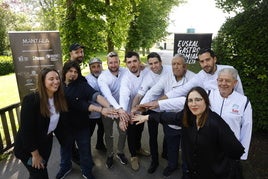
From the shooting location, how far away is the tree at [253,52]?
468 cm

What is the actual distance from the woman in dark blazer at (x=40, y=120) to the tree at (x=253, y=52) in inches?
152

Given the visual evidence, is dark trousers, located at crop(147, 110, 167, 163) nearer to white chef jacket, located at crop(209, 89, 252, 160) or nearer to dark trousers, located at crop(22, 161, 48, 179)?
white chef jacket, located at crop(209, 89, 252, 160)

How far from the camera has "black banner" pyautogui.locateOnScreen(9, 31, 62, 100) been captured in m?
5.47

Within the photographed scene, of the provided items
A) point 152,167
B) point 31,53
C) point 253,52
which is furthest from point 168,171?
point 31,53

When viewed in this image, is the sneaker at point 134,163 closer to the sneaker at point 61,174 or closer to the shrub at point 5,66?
the sneaker at point 61,174

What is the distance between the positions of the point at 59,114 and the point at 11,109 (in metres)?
2.73

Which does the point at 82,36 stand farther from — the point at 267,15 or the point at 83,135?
the point at 267,15

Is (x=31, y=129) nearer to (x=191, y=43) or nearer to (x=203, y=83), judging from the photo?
(x=203, y=83)

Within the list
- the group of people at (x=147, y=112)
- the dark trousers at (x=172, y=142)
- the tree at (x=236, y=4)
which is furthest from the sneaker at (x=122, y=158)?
the tree at (x=236, y=4)

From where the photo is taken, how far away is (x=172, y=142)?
393 cm

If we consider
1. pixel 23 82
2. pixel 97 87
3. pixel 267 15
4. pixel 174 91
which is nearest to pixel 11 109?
pixel 23 82

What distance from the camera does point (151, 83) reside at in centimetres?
399

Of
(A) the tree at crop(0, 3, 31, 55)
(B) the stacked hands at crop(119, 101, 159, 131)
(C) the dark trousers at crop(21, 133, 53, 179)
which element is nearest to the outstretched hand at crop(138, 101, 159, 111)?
(B) the stacked hands at crop(119, 101, 159, 131)

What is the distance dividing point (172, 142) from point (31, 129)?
227 centimetres
